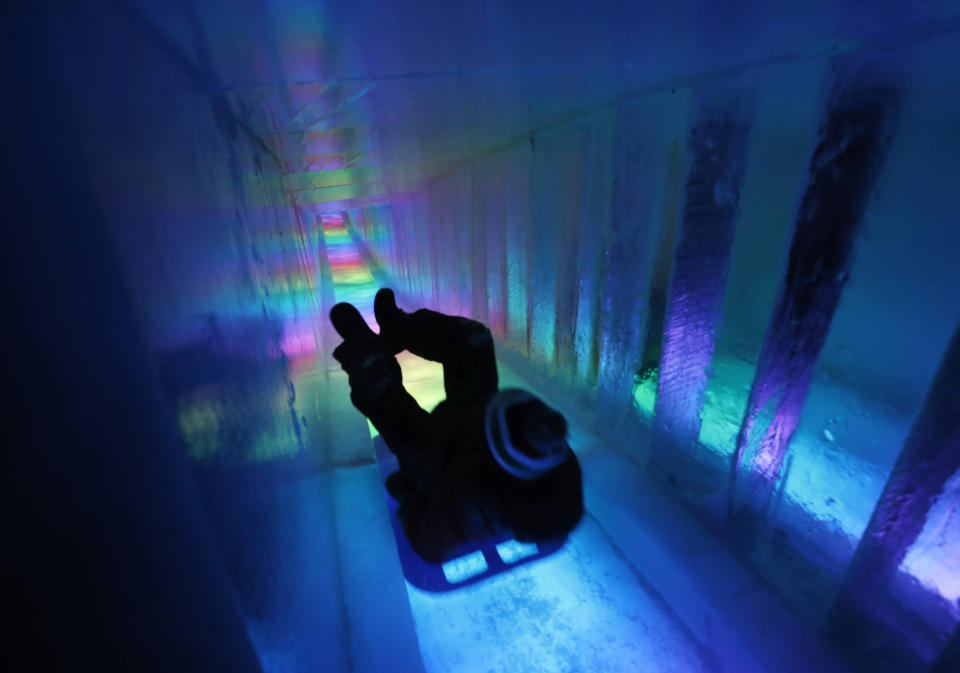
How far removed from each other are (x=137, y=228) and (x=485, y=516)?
1.74 feet

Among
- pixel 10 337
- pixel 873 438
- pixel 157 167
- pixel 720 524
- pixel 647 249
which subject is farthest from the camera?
pixel 647 249

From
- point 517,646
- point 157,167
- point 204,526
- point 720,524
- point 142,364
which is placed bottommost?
point 517,646

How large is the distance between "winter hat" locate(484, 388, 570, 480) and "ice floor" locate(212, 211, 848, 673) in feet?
0.91

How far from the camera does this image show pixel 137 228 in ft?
0.83

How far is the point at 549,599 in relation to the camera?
92 centimetres

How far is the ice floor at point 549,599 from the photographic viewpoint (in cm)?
67

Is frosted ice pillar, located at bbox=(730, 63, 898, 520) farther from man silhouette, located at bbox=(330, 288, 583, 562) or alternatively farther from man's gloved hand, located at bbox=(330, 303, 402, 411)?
man's gloved hand, located at bbox=(330, 303, 402, 411)

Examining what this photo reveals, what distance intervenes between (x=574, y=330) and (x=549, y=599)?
84cm

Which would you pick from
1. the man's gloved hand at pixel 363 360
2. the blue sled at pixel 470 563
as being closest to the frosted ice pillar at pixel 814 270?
the blue sled at pixel 470 563

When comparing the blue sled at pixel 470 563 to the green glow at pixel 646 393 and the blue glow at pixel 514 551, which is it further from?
the green glow at pixel 646 393

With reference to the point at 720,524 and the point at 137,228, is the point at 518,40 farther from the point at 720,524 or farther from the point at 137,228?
the point at 720,524

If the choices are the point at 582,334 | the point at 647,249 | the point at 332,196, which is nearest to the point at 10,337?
the point at 647,249

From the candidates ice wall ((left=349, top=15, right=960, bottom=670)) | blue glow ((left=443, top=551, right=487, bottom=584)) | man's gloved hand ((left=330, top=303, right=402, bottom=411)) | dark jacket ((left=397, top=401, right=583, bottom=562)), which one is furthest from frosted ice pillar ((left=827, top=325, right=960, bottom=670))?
man's gloved hand ((left=330, top=303, right=402, bottom=411))

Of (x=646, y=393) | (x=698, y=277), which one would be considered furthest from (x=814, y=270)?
(x=646, y=393)
